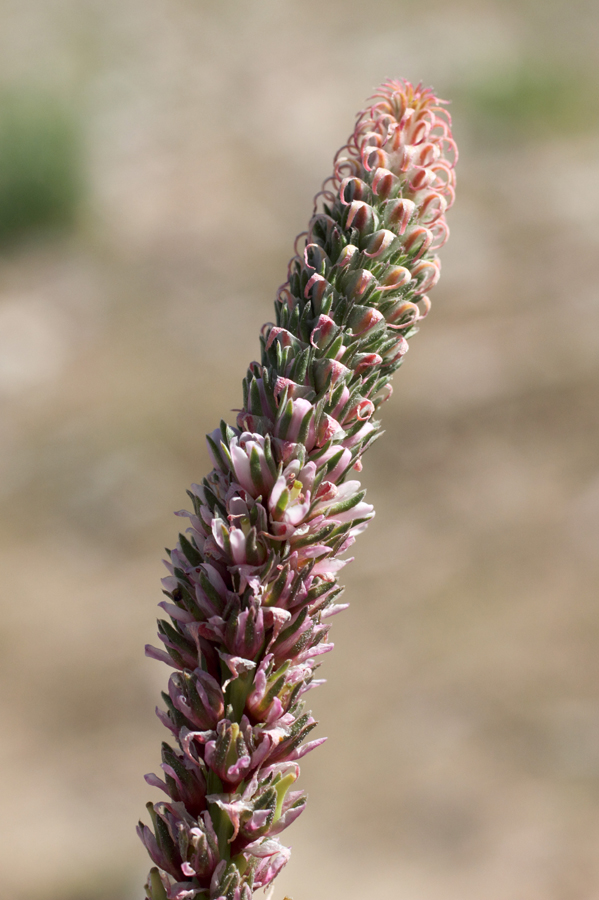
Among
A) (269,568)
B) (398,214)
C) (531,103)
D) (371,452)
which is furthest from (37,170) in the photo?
(269,568)

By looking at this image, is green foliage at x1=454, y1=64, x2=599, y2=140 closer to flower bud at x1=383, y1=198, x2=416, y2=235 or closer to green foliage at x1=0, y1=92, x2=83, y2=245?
green foliage at x1=0, y1=92, x2=83, y2=245

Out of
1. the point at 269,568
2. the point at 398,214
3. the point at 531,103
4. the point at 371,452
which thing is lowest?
the point at 269,568

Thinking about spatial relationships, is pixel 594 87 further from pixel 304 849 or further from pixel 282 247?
pixel 304 849

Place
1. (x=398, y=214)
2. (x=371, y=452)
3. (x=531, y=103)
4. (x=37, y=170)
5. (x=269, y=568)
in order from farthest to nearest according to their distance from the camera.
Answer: (x=531, y=103)
(x=37, y=170)
(x=371, y=452)
(x=398, y=214)
(x=269, y=568)

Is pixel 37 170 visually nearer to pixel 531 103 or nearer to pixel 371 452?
pixel 371 452

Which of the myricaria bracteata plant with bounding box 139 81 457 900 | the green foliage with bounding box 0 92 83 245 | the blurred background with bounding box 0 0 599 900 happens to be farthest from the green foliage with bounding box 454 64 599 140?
the myricaria bracteata plant with bounding box 139 81 457 900

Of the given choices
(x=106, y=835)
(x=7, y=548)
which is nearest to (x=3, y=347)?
(x=7, y=548)
